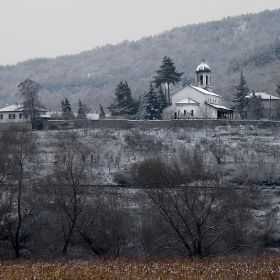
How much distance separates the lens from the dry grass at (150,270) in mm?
20828

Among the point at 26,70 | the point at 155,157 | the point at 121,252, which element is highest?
the point at 26,70

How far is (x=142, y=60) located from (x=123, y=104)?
85.5m

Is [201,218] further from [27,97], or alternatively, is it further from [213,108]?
[27,97]

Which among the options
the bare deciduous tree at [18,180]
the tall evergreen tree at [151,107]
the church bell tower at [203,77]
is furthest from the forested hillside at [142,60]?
the bare deciduous tree at [18,180]

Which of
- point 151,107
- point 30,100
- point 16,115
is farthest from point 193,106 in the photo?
point 16,115

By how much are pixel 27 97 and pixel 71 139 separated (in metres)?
8.65

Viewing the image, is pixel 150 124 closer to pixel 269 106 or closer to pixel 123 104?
pixel 123 104

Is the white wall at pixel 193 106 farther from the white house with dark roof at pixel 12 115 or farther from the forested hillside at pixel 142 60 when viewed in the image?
the forested hillside at pixel 142 60

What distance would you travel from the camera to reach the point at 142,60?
5404 inches

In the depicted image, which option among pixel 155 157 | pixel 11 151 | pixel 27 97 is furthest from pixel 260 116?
pixel 11 151

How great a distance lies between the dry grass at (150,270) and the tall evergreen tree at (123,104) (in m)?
28.1

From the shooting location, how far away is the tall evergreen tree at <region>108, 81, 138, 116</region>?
52312 millimetres

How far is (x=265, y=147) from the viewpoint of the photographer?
4500cm

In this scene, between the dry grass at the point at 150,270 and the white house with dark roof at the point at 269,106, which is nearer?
the dry grass at the point at 150,270
